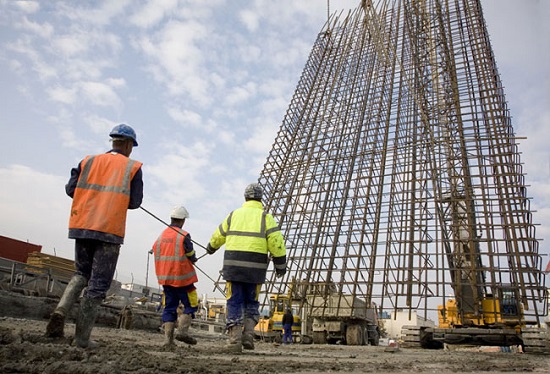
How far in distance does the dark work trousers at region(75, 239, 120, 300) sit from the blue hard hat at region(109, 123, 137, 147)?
2.66ft

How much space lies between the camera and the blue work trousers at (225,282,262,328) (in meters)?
4.11

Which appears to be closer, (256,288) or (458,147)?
(256,288)

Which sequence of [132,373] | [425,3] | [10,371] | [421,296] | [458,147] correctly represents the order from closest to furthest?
[10,371]
[132,373]
[421,296]
[458,147]
[425,3]

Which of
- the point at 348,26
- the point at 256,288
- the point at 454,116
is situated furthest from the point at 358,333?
the point at 348,26

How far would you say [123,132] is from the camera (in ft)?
11.0

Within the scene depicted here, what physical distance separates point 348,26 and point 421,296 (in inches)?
580

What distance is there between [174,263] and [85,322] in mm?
1582

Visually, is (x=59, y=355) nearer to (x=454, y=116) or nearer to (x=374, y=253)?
(x=374, y=253)

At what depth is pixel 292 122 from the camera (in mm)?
20000

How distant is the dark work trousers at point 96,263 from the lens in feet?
9.67

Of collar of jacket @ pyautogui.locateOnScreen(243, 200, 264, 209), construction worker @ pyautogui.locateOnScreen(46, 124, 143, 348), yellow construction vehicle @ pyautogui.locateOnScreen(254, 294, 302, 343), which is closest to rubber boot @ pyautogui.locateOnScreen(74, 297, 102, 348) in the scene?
construction worker @ pyautogui.locateOnScreen(46, 124, 143, 348)

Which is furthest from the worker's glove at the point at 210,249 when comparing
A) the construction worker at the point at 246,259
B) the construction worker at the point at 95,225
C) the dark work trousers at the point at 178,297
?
the construction worker at the point at 95,225

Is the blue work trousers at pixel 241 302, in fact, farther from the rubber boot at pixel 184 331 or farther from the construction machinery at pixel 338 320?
the construction machinery at pixel 338 320

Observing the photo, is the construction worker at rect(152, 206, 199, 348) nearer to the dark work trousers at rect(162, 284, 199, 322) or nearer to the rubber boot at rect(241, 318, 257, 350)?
the dark work trousers at rect(162, 284, 199, 322)
